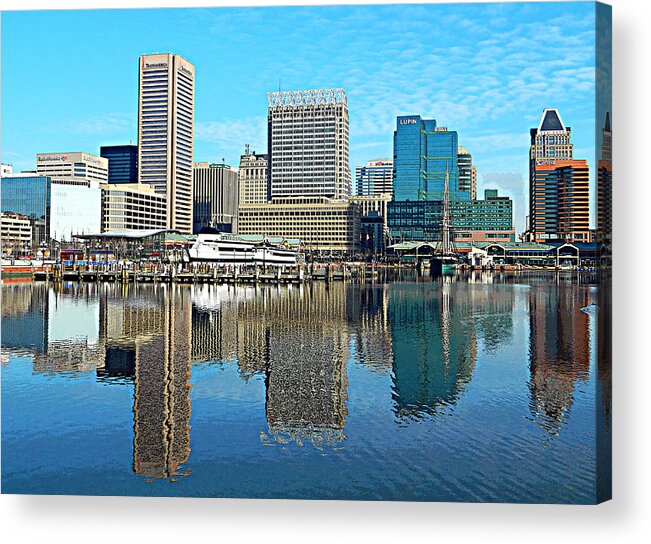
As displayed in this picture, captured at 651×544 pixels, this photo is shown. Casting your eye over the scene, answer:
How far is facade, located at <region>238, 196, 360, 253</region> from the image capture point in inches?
2918

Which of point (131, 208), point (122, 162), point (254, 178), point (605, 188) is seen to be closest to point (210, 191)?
point (122, 162)

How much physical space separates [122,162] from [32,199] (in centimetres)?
14188

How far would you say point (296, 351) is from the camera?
27078mm

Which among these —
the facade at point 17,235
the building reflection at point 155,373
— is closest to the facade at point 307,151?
the building reflection at point 155,373

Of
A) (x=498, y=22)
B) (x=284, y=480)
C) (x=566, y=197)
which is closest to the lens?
(x=284, y=480)

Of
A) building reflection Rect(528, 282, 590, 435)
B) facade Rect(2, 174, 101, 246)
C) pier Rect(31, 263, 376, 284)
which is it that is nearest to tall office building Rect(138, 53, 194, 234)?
facade Rect(2, 174, 101, 246)

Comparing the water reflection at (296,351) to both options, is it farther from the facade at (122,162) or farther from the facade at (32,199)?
the facade at (122,162)

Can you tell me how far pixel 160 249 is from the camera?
10375cm

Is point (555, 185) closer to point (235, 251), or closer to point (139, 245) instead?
point (235, 251)

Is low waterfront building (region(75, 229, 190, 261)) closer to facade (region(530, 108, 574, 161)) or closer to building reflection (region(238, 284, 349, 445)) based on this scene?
building reflection (region(238, 284, 349, 445))

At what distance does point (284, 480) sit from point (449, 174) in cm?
14121

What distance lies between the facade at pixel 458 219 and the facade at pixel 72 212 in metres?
64.4

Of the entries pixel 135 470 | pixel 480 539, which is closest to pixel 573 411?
pixel 480 539

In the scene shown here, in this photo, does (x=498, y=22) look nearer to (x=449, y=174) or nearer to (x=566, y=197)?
(x=566, y=197)
